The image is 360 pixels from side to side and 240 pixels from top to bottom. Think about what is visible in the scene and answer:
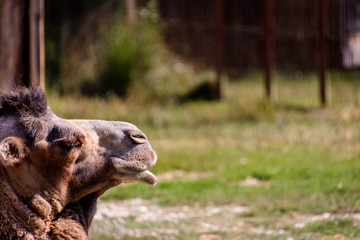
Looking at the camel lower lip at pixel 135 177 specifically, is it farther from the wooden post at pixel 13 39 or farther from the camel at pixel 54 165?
the wooden post at pixel 13 39

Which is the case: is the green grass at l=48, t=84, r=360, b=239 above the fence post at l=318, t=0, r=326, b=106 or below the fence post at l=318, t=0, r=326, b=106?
below

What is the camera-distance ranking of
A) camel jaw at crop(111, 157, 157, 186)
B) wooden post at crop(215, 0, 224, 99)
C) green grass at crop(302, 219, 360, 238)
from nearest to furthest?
camel jaw at crop(111, 157, 157, 186)
green grass at crop(302, 219, 360, 238)
wooden post at crop(215, 0, 224, 99)

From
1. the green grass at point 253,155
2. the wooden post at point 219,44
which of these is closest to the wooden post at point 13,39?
the green grass at point 253,155

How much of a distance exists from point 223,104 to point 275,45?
2.10m

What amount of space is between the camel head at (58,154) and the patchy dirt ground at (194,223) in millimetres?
2289

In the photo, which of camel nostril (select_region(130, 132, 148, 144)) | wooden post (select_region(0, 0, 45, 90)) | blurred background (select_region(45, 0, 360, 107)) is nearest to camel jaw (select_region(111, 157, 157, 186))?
camel nostril (select_region(130, 132, 148, 144))

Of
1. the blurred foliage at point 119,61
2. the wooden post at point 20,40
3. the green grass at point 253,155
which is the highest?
the wooden post at point 20,40

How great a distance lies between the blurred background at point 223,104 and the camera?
706 centimetres

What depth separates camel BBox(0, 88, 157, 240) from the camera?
373cm

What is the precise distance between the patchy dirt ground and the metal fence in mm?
6758

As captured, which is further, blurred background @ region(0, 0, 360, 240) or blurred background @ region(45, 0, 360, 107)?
blurred background @ region(45, 0, 360, 107)

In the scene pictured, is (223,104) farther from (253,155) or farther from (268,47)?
(253,155)

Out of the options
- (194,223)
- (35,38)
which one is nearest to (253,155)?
(194,223)

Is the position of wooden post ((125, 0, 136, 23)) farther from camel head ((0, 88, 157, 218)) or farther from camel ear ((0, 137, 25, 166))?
camel ear ((0, 137, 25, 166))
